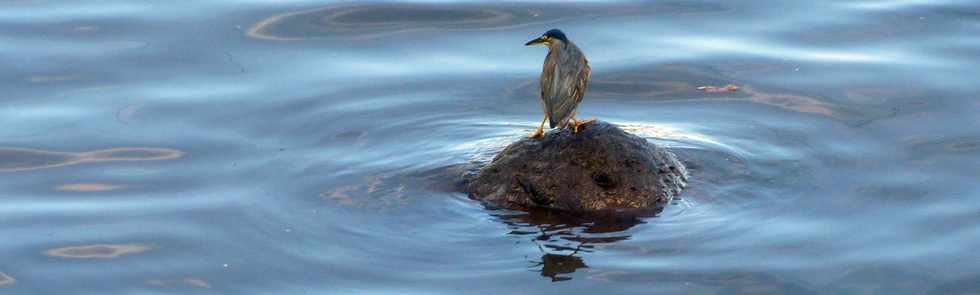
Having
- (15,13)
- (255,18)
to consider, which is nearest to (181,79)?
(255,18)

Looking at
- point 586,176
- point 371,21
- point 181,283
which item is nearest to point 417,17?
point 371,21

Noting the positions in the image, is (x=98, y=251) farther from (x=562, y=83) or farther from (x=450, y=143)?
(x=562, y=83)

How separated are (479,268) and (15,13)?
6.70 metres

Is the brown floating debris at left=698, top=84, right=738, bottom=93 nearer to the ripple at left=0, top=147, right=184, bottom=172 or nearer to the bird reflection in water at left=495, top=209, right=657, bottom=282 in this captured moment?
the bird reflection in water at left=495, top=209, right=657, bottom=282

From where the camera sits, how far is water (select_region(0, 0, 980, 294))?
865 centimetres

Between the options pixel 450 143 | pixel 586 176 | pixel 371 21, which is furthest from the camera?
pixel 371 21

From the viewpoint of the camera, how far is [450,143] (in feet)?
34.9

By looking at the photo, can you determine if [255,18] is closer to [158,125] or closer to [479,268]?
[158,125]

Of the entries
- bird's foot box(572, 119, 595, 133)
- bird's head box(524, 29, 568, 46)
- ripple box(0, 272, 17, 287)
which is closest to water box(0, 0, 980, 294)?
ripple box(0, 272, 17, 287)

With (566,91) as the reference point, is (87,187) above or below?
below

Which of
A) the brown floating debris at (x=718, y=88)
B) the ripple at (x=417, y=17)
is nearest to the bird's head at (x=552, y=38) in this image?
the brown floating debris at (x=718, y=88)

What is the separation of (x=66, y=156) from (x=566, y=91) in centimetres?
328

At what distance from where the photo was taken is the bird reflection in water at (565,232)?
8.64 m

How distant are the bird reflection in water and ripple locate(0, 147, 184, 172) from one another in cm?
249
